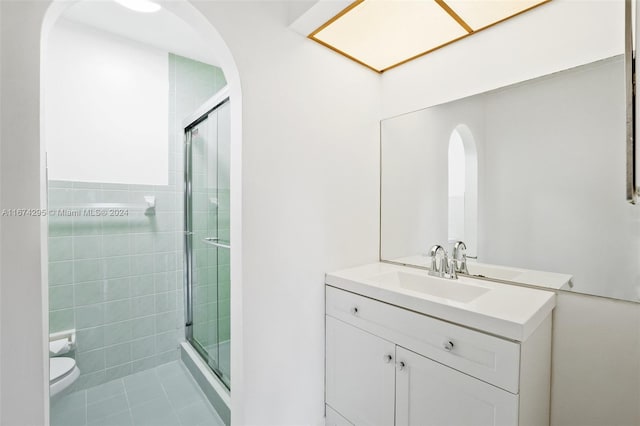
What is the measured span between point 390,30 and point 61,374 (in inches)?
100.0

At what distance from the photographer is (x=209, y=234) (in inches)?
76.9

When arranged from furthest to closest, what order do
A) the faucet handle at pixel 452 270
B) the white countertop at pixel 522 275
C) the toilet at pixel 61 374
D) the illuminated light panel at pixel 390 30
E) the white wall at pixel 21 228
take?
the toilet at pixel 61 374 → the faucet handle at pixel 452 270 → the illuminated light panel at pixel 390 30 → the white countertop at pixel 522 275 → the white wall at pixel 21 228

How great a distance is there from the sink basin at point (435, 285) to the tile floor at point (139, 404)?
4.19 ft

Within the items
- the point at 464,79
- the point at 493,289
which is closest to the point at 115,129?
the point at 464,79

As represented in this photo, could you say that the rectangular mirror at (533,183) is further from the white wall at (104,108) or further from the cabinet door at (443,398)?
the white wall at (104,108)

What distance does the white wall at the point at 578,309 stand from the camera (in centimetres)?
105

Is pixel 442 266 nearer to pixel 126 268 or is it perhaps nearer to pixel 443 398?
pixel 443 398

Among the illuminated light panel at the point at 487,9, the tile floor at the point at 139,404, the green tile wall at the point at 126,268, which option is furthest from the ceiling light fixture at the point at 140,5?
the tile floor at the point at 139,404

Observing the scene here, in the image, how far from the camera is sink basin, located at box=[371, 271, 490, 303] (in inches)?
52.6

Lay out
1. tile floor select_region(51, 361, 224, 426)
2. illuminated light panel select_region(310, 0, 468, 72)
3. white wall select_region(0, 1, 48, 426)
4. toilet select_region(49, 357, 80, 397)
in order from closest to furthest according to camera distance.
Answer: white wall select_region(0, 1, 48, 426), illuminated light panel select_region(310, 0, 468, 72), toilet select_region(49, 357, 80, 397), tile floor select_region(51, 361, 224, 426)

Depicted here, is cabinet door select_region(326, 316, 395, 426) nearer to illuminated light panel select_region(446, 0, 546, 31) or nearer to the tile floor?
the tile floor

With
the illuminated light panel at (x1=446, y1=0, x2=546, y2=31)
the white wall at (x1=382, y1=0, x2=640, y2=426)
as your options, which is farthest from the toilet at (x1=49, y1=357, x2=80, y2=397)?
the illuminated light panel at (x1=446, y1=0, x2=546, y2=31)

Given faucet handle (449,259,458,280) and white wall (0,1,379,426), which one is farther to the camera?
faucet handle (449,259,458,280)

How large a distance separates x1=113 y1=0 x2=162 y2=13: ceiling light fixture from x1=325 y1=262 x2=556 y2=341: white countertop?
189 centimetres
